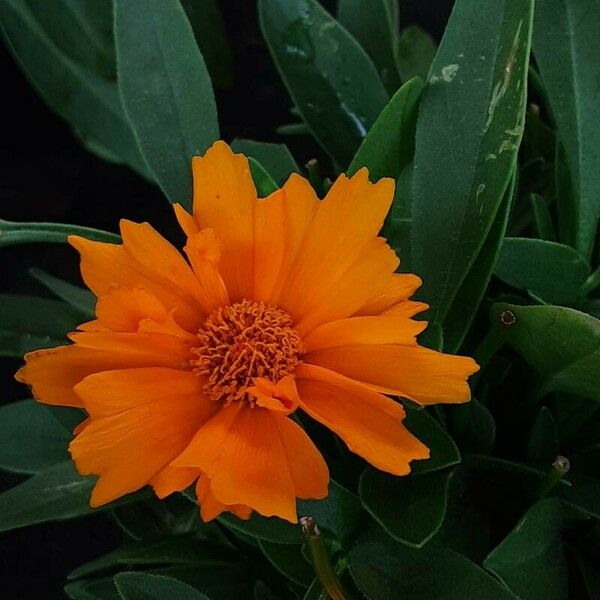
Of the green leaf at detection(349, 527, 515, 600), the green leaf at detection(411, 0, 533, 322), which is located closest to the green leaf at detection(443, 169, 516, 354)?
the green leaf at detection(411, 0, 533, 322)

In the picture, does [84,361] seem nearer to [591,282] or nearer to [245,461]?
[245,461]

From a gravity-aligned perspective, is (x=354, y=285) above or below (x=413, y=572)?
above

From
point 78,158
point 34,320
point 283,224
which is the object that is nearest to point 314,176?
point 283,224

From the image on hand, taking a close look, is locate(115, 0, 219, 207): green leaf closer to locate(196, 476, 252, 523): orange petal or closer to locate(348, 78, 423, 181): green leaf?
locate(348, 78, 423, 181): green leaf

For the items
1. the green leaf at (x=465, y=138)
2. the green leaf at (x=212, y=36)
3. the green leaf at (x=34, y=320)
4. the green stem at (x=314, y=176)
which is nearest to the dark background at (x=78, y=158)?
the green leaf at (x=212, y=36)

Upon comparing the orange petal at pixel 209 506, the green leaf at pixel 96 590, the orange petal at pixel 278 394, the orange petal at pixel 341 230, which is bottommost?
the green leaf at pixel 96 590

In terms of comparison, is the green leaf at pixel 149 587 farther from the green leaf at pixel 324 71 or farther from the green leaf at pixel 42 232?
the green leaf at pixel 324 71
